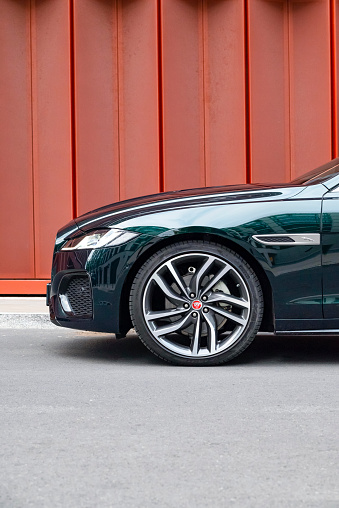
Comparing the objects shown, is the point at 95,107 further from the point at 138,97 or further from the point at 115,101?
the point at 138,97

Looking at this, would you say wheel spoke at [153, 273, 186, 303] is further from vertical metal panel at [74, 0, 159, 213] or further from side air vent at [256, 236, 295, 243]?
vertical metal panel at [74, 0, 159, 213]

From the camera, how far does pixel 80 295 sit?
5.44m

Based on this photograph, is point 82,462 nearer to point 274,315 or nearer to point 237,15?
point 274,315

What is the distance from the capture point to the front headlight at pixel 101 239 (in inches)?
210

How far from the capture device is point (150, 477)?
3.15 m

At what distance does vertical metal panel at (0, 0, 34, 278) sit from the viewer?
1026 cm

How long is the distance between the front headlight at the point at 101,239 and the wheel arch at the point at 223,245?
15 cm

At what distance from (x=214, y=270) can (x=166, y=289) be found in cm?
32

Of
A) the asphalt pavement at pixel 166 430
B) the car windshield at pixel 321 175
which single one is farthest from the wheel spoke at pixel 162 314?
the car windshield at pixel 321 175

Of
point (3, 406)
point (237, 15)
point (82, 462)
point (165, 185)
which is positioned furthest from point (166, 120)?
point (82, 462)

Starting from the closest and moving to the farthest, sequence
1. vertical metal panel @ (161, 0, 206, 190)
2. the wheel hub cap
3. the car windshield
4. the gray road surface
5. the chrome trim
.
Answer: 1. the gray road surface
2. the chrome trim
3. the wheel hub cap
4. the car windshield
5. vertical metal panel @ (161, 0, 206, 190)

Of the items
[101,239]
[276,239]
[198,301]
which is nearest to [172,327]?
[198,301]

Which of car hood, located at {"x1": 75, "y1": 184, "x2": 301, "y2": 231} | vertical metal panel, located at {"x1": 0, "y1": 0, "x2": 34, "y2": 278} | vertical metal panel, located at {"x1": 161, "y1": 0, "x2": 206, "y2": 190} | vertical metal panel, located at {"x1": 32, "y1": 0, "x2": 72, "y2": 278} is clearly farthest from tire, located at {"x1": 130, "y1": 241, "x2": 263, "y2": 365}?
vertical metal panel, located at {"x1": 0, "y1": 0, "x2": 34, "y2": 278}

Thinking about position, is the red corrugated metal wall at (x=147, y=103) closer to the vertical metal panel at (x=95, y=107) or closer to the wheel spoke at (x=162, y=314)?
the vertical metal panel at (x=95, y=107)
